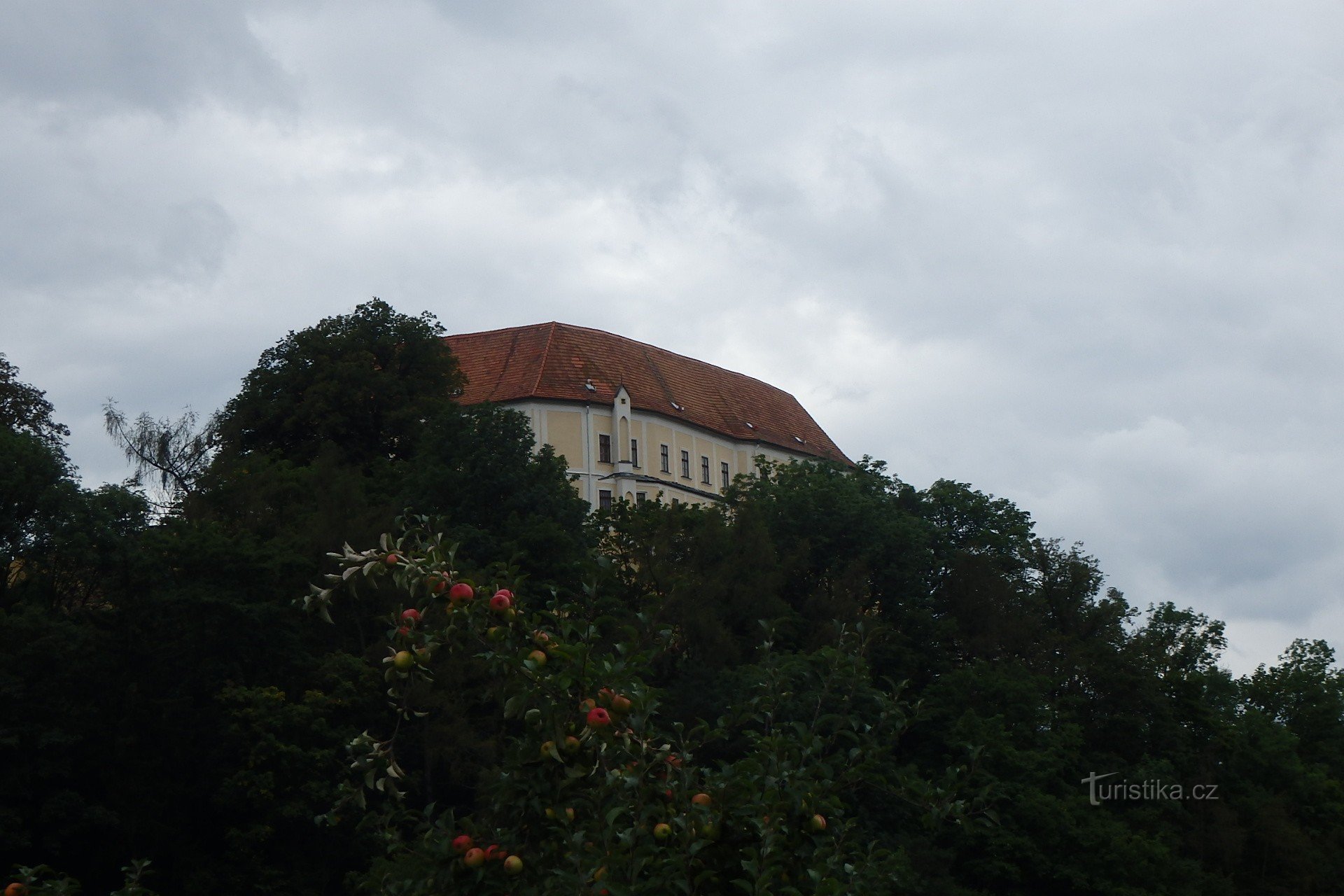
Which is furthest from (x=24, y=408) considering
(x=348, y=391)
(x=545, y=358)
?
(x=545, y=358)

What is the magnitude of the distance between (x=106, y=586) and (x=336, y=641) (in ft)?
24.2

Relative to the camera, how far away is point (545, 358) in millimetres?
90562

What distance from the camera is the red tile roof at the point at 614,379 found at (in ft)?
293

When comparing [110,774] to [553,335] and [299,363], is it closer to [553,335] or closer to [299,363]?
[299,363]

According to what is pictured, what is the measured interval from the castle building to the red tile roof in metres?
0.08

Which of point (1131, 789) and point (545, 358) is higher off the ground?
point (545, 358)

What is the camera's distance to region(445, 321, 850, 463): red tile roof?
89375mm

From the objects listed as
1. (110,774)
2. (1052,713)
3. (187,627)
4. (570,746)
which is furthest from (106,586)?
(570,746)

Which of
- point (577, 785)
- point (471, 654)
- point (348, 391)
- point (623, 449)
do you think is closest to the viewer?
point (577, 785)

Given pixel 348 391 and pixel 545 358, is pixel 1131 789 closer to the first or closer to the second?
pixel 348 391

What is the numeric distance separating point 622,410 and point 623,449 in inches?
90.2

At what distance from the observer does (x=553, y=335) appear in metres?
92.9

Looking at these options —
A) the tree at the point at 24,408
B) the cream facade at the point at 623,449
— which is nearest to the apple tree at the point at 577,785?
the tree at the point at 24,408

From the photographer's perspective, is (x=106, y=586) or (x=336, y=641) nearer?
(x=106, y=586)
